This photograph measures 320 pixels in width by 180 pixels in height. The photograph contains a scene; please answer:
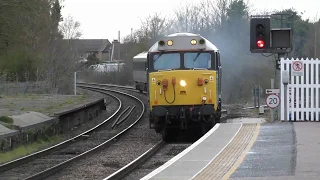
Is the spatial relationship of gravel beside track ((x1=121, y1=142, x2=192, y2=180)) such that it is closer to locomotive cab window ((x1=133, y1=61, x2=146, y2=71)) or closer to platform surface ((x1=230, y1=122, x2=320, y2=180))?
platform surface ((x1=230, y1=122, x2=320, y2=180))

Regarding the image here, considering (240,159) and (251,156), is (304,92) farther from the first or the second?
(240,159)

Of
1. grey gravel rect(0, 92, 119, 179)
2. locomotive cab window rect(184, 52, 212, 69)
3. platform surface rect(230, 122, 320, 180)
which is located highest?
locomotive cab window rect(184, 52, 212, 69)

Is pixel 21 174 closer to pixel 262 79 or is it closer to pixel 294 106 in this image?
pixel 294 106

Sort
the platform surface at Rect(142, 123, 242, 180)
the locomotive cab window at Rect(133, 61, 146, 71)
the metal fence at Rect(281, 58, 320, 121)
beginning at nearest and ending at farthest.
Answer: the platform surface at Rect(142, 123, 242, 180), the metal fence at Rect(281, 58, 320, 121), the locomotive cab window at Rect(133, 61, 146, 71)

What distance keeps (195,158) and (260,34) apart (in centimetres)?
831

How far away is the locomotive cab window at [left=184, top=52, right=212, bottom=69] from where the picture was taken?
1931 cm

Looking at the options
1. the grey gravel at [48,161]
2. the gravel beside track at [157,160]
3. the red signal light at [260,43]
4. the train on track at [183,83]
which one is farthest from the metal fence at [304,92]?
the grey gravel at [48,161]

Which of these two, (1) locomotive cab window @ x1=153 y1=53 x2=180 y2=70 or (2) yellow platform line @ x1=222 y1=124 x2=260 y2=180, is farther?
(1) locomotive cab window @ x1=153 y1=53 x2=180 y2=70

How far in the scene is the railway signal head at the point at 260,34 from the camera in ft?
64.2

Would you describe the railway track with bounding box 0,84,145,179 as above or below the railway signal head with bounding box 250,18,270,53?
below

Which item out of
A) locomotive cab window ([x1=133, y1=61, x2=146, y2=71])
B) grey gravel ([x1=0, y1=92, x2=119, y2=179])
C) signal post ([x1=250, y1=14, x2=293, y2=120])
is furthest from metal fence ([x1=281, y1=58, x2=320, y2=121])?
locomotive cab window ([x1=133, y1=61, x2=146, y2=71])

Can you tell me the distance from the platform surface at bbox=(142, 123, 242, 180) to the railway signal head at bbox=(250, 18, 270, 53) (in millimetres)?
3673

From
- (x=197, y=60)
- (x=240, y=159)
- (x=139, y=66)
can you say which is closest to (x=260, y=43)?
(x=197, y=60)

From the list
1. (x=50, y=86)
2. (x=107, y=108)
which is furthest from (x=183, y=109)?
(x=50, y=86)
